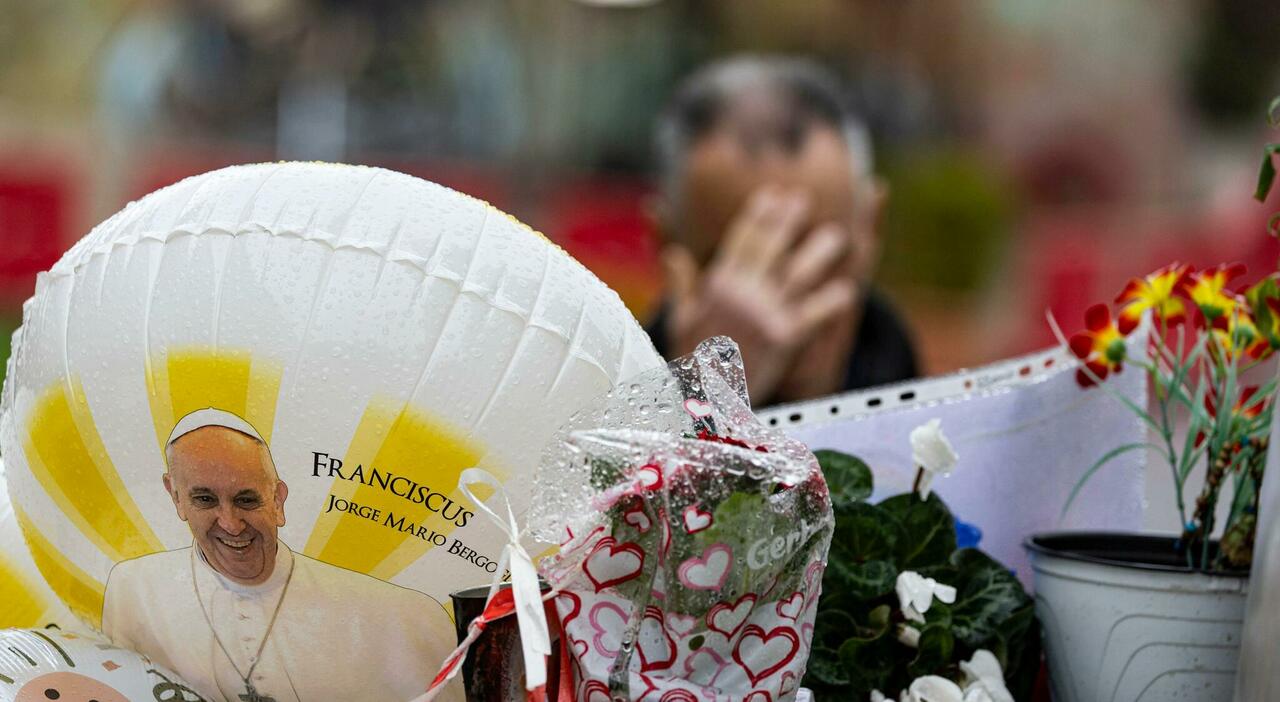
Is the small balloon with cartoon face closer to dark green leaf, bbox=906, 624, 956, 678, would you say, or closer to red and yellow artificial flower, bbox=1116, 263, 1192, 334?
dark green leaf, bbox=906, 624, 956, 678

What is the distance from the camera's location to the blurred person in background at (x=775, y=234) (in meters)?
2.05

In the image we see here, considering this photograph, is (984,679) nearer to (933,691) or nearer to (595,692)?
(933,691)

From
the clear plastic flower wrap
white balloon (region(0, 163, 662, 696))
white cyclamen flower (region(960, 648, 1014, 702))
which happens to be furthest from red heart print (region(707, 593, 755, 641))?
white cyclamen flower (region(960, 648, 1014, 702))

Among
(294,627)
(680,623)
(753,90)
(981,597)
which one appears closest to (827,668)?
(981,597)

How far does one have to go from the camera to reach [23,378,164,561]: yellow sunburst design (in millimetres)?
761

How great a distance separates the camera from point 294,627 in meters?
0.74

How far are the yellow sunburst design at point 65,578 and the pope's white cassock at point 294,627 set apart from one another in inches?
1.3

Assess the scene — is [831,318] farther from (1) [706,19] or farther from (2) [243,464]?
(1) [706,19]

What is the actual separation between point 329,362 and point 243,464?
0.24ft

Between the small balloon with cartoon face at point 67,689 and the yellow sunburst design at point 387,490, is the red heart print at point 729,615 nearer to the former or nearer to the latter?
the yellow sunburst design at point 387,490

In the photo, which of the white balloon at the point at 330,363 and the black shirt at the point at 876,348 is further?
the black shirt at the point at 876,348

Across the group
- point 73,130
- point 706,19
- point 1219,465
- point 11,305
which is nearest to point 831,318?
point 1219,465

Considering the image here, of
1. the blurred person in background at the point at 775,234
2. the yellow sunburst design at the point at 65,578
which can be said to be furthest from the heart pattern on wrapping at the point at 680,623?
the blurred person in background at the point at 775,234

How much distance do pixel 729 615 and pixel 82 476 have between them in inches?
15.3
